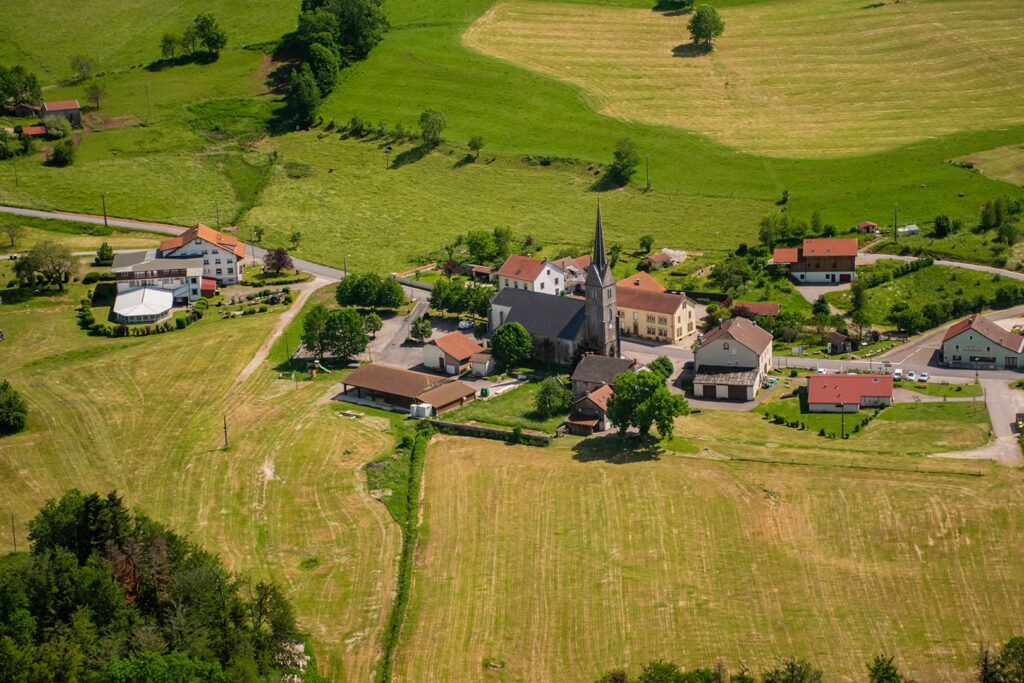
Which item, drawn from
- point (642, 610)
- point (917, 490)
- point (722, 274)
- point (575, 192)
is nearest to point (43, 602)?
point (642, 610)

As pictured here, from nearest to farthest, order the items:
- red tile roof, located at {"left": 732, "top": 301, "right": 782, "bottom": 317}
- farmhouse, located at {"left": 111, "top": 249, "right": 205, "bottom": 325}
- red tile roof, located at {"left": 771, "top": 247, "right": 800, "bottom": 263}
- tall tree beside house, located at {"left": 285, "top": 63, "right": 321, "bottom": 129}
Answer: red tile roof, located at {"left": 732, "top": 301, "right": 782, "bottom": 317}
farmhouse, located at {"left": 111, "top": 249, "right": 205, "bottom": 325}
red tile roof, located at {"left": 771, "top": 247, "right": 800, "bottom": 263}
tall tree beside house, located at {"left": 285, "top": 63, "right": 321, "bottom": 129}

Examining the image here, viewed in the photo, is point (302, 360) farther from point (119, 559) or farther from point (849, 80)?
point (849, 80)

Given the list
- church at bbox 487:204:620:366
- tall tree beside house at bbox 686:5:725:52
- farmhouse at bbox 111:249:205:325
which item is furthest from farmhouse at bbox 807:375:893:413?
tall tree beside house at bbox 686:5:725:52

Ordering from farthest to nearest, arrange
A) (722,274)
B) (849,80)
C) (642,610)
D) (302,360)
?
(849,80)
(722,274)
(302,360)
(642,610)

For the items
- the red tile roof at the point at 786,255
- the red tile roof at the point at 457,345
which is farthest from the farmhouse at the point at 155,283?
the red tile roof at the point at 786,255

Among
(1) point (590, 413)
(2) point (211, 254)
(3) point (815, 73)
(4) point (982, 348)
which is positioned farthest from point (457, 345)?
(3) point (815, 73)

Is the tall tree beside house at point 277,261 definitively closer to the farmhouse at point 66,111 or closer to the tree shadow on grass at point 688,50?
the farmhouse at point 66,111

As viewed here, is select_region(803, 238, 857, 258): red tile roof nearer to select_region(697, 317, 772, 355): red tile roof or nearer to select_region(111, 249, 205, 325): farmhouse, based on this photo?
select_region(697, 317, 772, 355): red tile roof
